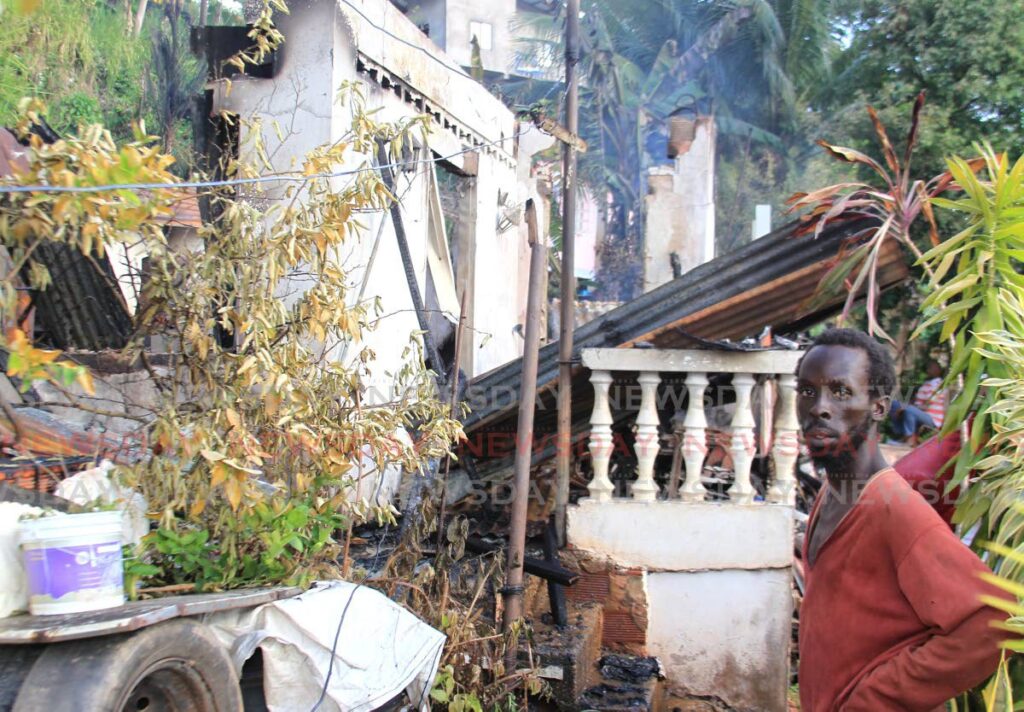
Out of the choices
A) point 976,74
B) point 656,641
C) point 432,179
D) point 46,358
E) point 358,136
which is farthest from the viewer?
point 976,74

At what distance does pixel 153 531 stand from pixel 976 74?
1069cm

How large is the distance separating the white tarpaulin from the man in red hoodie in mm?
1656

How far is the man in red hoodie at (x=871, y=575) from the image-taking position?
227 centimetres

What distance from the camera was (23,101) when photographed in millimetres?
3324

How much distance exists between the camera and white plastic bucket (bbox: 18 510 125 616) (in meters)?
2.86

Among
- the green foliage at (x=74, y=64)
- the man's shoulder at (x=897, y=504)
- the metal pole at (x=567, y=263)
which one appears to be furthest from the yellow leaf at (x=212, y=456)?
the green foliage at (x=74, y=64)

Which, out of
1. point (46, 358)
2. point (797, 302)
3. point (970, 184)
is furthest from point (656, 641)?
point (46, 358)

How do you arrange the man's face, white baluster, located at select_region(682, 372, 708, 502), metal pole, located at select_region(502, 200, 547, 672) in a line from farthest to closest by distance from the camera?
white baluster, located at select_region(682, 372, 708, 502), metal pole, located at select_region(502, 200, 547, 672), the man's face

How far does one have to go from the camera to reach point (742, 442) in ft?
17.4

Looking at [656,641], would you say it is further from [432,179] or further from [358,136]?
[432,179]

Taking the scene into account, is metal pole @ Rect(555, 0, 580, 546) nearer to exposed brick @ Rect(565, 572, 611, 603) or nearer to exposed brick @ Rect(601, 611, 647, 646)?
exposed brick @ Rect(565, 572, 611, 603)

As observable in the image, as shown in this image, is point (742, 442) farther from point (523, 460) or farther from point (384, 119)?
point (384, 119)

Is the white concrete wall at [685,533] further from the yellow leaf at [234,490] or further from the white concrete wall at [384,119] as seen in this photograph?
the yellow leaf at [234,490]

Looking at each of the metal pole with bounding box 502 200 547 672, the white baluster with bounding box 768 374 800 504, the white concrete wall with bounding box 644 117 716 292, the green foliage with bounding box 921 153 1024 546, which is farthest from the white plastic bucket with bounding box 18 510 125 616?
the white concrete wall with bounding box 644 117 716 292
